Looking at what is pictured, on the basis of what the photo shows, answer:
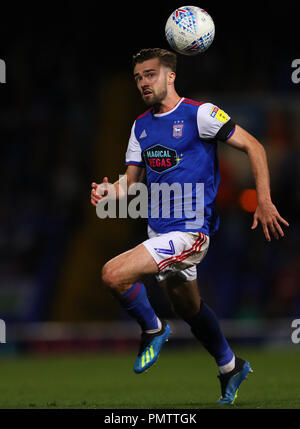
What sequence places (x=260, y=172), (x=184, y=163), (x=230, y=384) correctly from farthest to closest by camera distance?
(x=230, y=384) < (x=184, y=163) < (x=260, y=172)

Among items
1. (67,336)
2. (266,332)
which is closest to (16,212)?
(67,336)

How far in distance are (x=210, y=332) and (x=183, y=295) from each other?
0.39 metres

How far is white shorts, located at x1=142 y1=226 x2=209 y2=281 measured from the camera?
19.4 ft

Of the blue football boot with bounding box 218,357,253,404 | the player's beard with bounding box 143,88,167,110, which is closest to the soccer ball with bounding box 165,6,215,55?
the player's beard with bounding box 143,88,167,110

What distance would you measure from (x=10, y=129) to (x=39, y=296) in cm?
407

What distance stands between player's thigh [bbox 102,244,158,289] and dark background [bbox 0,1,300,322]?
32.0ft

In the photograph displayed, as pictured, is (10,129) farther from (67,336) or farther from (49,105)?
(67,336)

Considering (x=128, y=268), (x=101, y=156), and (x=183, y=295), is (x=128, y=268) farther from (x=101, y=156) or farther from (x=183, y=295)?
(x=101, y=156)

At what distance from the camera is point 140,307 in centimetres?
605

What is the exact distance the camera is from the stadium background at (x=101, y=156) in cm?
1603

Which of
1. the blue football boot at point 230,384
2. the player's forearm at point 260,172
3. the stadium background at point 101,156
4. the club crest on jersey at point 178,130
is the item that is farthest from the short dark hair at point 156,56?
the stadium background at point 101,156

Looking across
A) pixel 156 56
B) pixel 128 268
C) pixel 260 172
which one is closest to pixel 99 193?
pixel 128 268

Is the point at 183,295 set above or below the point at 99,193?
below

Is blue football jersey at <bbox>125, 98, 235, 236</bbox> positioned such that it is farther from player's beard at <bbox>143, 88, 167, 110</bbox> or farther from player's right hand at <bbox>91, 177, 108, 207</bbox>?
player's right hand at <bbox>91, 177, 108, 207</bbox>
